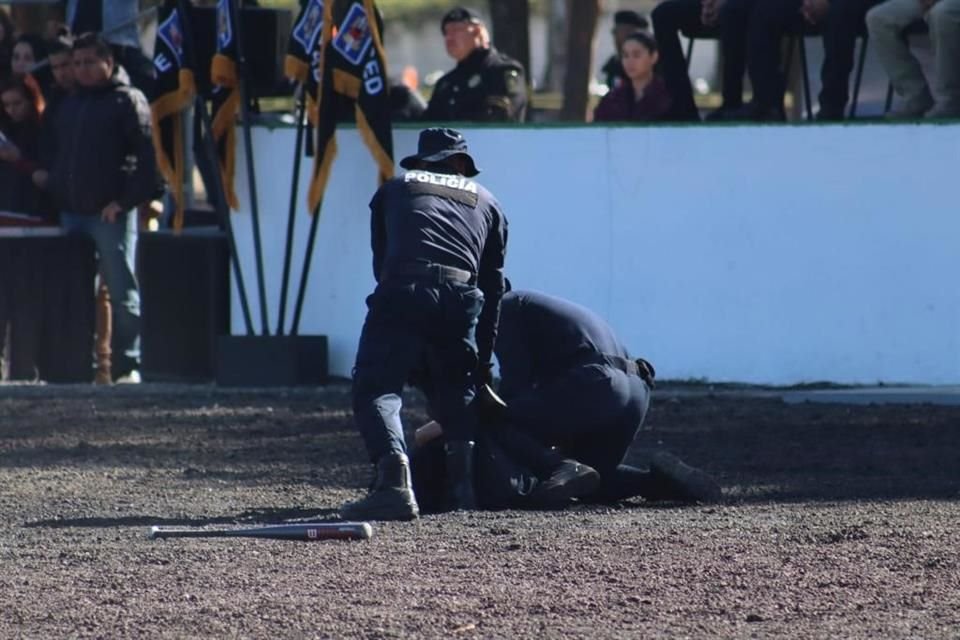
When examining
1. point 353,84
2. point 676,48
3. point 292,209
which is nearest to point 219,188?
point 292,209

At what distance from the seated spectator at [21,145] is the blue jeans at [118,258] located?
0.46 metres

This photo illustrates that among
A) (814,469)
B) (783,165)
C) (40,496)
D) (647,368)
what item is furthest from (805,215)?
(40,496)

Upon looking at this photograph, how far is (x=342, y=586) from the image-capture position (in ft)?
22.2

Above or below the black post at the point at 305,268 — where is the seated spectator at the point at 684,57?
above

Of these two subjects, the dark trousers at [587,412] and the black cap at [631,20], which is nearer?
the dark trousers at [587,412]

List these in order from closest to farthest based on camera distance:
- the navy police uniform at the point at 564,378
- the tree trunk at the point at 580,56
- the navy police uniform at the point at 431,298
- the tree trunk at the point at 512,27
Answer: the navy police uniform at the point at 431,298
the navy police uniform at the point at 564,378
the tree trunk at the point at 512,27
the tree trunk at the point at 580,56

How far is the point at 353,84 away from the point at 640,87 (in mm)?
1939

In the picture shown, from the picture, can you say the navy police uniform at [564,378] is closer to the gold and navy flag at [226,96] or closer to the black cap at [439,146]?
the black cap at [439,146]

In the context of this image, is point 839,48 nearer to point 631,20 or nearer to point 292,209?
point 631,20

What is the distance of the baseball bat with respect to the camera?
767 centimetres

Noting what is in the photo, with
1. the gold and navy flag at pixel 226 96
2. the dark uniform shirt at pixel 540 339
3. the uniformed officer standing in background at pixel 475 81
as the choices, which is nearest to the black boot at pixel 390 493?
the dark uniform shirt at pixel 540 339

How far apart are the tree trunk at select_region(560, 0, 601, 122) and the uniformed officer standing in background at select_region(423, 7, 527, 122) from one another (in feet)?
14.7

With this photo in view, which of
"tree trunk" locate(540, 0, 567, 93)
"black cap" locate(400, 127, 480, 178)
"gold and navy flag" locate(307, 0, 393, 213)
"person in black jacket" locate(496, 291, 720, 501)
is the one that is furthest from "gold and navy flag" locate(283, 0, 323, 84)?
"tree trunk" locate(540, 0, 567, 93)

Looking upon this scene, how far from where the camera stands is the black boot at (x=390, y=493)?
26.2 ft
